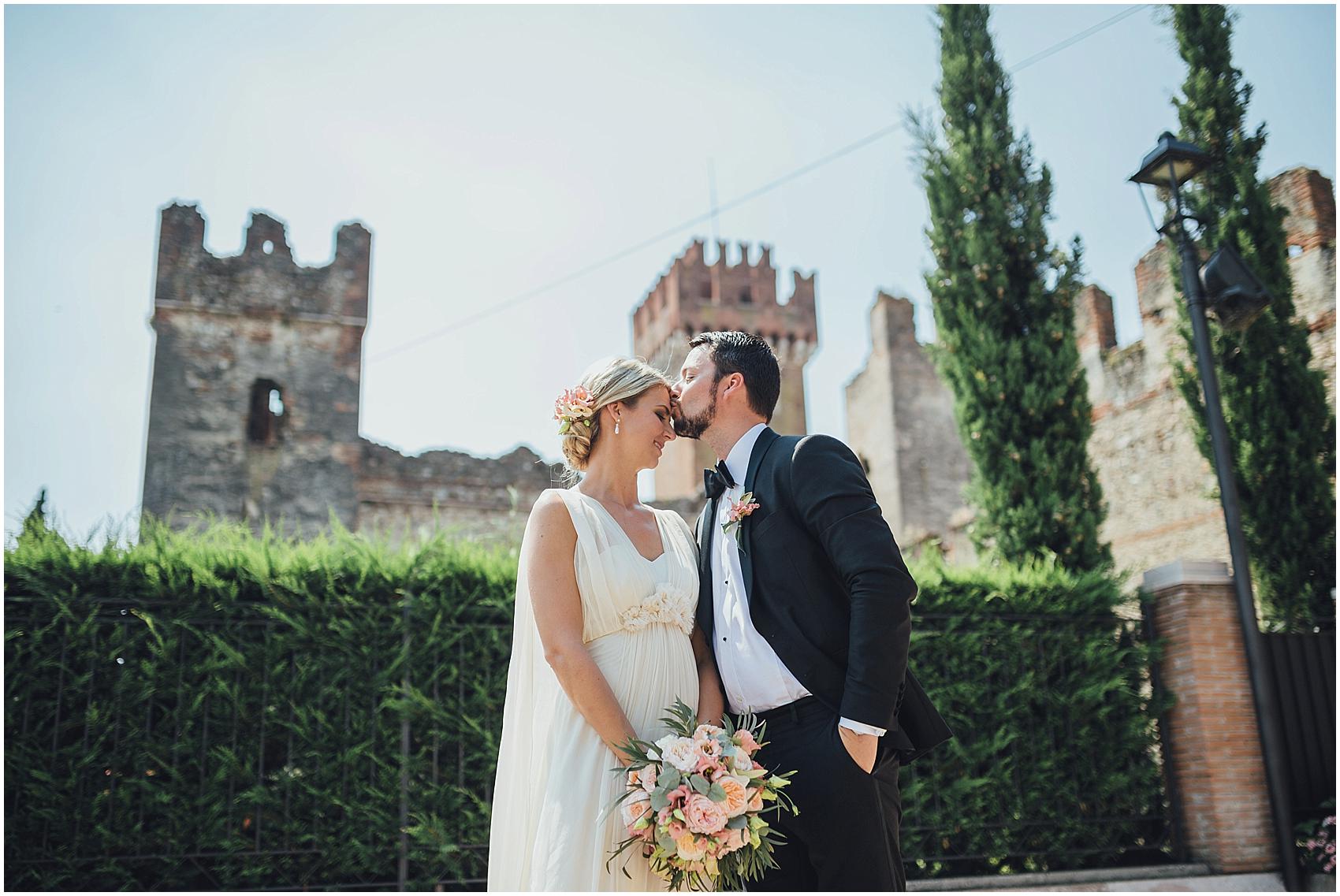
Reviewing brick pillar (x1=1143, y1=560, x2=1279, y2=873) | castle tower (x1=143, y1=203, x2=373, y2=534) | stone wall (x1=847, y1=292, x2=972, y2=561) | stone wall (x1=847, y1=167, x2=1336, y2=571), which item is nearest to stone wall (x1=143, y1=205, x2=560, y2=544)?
castle tower (x1=143, y1=203, x2=373, y2=534)

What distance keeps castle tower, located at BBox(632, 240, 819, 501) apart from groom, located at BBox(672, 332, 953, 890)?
27.9 m

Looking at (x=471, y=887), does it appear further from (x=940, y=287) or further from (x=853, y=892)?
(x=940, y=287)

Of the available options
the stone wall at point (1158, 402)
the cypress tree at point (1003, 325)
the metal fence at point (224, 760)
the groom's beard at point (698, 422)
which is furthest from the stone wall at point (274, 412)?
the groom's beard at point (698, 422)

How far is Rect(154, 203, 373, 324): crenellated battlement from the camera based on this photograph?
2036cm

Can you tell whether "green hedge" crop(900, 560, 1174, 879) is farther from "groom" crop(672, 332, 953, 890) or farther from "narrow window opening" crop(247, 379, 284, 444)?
"narrow window opening" crop(247, 379, 284, 444)

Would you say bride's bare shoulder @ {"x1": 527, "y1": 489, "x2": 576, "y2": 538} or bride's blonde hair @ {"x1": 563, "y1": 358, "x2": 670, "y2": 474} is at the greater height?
bride's blonde hair @ {"x1": 563, "y1": 358, "x2": 670, "y2": 474}

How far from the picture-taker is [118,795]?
5.42 m

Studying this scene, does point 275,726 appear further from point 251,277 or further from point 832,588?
point 251,277

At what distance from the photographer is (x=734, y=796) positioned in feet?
8.16

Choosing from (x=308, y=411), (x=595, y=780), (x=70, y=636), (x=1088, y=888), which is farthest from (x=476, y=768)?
(x=308, y=411)

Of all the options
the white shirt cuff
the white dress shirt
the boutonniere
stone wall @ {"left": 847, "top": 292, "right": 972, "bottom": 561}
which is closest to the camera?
the white shirt cuff

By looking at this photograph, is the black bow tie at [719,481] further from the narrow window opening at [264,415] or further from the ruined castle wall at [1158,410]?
the narrow window opening at [264,415]

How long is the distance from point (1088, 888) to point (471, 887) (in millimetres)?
3975

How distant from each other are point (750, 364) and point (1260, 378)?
799cm
